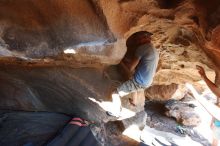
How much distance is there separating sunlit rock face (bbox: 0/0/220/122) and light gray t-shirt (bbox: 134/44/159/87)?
0.43m

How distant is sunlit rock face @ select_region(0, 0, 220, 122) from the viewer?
132 inches

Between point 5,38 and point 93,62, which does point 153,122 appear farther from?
point 5,38

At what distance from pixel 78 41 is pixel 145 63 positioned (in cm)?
158

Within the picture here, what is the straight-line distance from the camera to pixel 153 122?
7.71 metres

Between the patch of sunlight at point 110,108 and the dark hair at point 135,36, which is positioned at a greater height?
the dark hair at point 135,36

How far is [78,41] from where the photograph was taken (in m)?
3.65

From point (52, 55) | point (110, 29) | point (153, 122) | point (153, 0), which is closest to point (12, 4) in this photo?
point (52, 55)

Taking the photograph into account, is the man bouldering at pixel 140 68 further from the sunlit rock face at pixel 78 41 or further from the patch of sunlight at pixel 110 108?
the sunlit rock face at pixel 78 41

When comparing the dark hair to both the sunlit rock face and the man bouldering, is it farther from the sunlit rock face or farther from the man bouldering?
the sunlit rock face

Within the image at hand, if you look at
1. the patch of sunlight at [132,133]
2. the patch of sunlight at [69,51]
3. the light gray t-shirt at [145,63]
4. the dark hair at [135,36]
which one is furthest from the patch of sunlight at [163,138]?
the patch of sunlight at [69,51]

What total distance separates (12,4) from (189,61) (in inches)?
155

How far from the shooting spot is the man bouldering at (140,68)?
178 inches

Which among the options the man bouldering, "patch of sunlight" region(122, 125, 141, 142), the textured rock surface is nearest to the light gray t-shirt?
the man bouldering

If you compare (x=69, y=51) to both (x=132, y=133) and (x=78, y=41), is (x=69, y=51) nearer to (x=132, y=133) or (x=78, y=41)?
(x=78, y=41)
